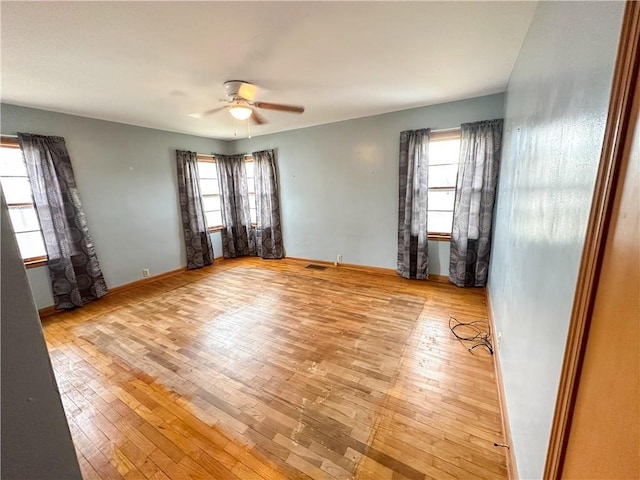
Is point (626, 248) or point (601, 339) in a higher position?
point (626, 248)

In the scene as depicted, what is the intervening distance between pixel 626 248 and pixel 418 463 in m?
1.39

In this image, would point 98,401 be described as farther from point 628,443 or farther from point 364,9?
point 364,9

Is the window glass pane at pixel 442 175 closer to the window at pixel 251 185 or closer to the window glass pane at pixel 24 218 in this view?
the window at pixel 251 185

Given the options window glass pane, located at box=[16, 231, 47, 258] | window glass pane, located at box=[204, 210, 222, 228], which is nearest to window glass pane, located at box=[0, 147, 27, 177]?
window glass pane, located at box=[16, 231, 47, 258]

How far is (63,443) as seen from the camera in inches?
18.4

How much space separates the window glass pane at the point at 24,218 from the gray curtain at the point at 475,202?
5.20 metres

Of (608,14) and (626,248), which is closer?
(626,248)

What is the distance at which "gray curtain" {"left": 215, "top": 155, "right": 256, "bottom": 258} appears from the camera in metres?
5.37

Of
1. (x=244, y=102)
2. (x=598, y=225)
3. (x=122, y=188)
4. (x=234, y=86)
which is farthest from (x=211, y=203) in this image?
(x=598, y=225)

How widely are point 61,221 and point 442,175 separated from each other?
4940 mm

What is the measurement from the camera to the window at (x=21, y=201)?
296 centimetres

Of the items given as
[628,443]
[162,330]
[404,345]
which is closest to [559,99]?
[628,443]

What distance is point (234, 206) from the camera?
18.2 ft

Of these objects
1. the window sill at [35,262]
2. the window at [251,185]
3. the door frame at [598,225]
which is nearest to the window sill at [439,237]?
the door frame at [598,225]
